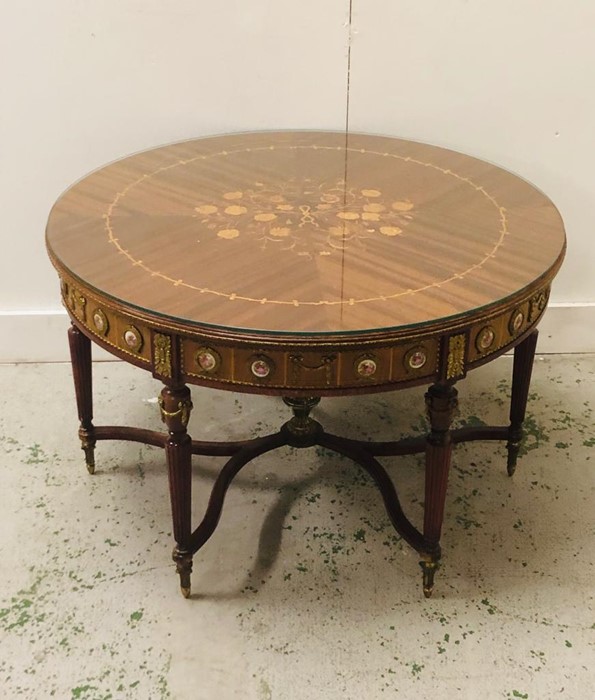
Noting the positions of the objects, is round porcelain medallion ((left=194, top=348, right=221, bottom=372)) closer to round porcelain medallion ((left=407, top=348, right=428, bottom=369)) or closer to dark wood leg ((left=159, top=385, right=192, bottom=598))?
dark wood leg ((left=159, top=385, right=192, bottom=598))

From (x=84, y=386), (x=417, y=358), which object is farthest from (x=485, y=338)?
(x=84, y=386)

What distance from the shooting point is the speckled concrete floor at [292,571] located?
1.40 meters

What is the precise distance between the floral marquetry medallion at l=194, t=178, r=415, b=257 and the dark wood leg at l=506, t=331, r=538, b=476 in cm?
41

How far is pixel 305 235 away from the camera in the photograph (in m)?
1.43

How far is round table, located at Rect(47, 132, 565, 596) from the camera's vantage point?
1.21 metres

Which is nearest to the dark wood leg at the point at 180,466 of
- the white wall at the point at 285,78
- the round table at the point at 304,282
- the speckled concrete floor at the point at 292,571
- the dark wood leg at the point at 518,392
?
the round table at the point at 304,282

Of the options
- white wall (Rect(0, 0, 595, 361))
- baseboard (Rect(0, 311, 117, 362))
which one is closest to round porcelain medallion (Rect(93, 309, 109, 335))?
white wall (Rect(0, 0, 595, 361))

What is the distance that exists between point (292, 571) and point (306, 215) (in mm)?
674

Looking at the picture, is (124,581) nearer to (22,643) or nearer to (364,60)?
(22,643)

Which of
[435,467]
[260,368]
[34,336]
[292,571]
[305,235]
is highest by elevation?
[305,235]

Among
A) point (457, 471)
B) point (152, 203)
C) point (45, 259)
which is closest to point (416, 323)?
point (152, 203)

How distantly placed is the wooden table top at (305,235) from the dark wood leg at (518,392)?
0.32 metres

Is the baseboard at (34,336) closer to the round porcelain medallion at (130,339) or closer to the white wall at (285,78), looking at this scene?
the white wall at (285,78)

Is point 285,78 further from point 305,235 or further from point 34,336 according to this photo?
point 34,336
